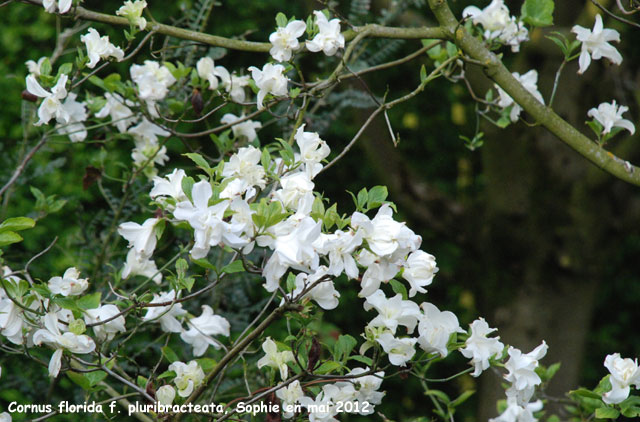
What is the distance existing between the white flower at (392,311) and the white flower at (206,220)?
252mm

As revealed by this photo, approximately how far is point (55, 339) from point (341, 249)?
45cm

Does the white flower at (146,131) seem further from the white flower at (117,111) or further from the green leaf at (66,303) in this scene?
the green leaf at (66,303)

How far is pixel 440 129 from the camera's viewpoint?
425cm

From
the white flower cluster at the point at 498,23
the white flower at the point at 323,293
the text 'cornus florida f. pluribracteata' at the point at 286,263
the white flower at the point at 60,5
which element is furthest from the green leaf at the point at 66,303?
the white flower cluster at the point at 498,23

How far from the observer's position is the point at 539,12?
1424 millimetres

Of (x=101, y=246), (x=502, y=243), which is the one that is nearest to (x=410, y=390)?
(x=502, y=243)

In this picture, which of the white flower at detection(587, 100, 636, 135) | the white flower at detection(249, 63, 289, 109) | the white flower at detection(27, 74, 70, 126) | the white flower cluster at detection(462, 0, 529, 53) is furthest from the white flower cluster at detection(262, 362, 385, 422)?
the white flower cluster at detection(462, 0, 529, 53)

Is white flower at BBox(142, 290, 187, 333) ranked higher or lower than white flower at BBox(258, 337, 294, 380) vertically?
lower

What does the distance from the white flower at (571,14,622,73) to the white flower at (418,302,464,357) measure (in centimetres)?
60

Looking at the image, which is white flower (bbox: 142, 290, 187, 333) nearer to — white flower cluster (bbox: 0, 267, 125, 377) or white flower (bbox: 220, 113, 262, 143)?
white flower cluster (bbox: 0, 267, 125, 377)

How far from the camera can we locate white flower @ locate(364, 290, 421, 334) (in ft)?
3.20

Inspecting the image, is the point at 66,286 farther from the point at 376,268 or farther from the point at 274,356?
the point at 376,268

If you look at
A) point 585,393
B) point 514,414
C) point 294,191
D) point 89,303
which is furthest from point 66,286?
point 585,393

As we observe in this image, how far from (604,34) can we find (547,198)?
151 cm
